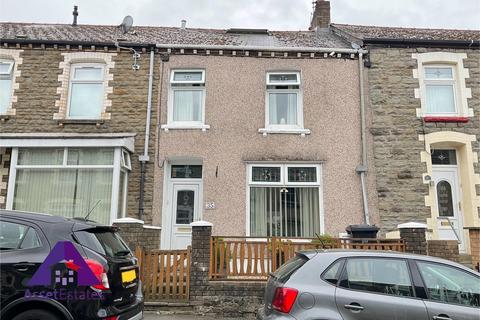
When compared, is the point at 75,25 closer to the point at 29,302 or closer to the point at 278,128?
the point at 278,128

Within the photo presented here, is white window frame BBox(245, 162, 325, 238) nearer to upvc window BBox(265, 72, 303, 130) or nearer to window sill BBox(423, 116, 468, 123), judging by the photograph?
A: upvc window BBox(265, 72, 303, 130)

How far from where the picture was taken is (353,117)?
10781 millimetres

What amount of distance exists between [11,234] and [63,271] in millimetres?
778

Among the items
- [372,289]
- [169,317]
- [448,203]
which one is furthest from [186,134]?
[448,203]

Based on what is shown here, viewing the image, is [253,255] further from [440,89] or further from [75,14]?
[75,14]

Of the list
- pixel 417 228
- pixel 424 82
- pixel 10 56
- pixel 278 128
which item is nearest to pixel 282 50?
pixel 278 128

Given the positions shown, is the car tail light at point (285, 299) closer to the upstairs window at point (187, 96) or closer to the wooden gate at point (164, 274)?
the wooden gate at point (164, 274)

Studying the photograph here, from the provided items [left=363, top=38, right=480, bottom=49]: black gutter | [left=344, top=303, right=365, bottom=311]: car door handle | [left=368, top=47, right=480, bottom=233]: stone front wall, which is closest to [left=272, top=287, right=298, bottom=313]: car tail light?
[left=344, top=303, right=365, bottom=311]: car door handle

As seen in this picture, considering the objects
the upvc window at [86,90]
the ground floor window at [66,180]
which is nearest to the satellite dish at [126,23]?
the upvc window at [86,90]

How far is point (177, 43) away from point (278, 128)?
3903 millimetres

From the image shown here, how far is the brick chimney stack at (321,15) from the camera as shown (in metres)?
15.0

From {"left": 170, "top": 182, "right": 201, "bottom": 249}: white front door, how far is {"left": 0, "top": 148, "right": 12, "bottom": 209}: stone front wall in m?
4.27

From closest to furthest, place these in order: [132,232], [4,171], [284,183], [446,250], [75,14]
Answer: [132,232] → [446,250] → [4,171] → [284,183] → [75,14]

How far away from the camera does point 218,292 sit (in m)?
7.10
